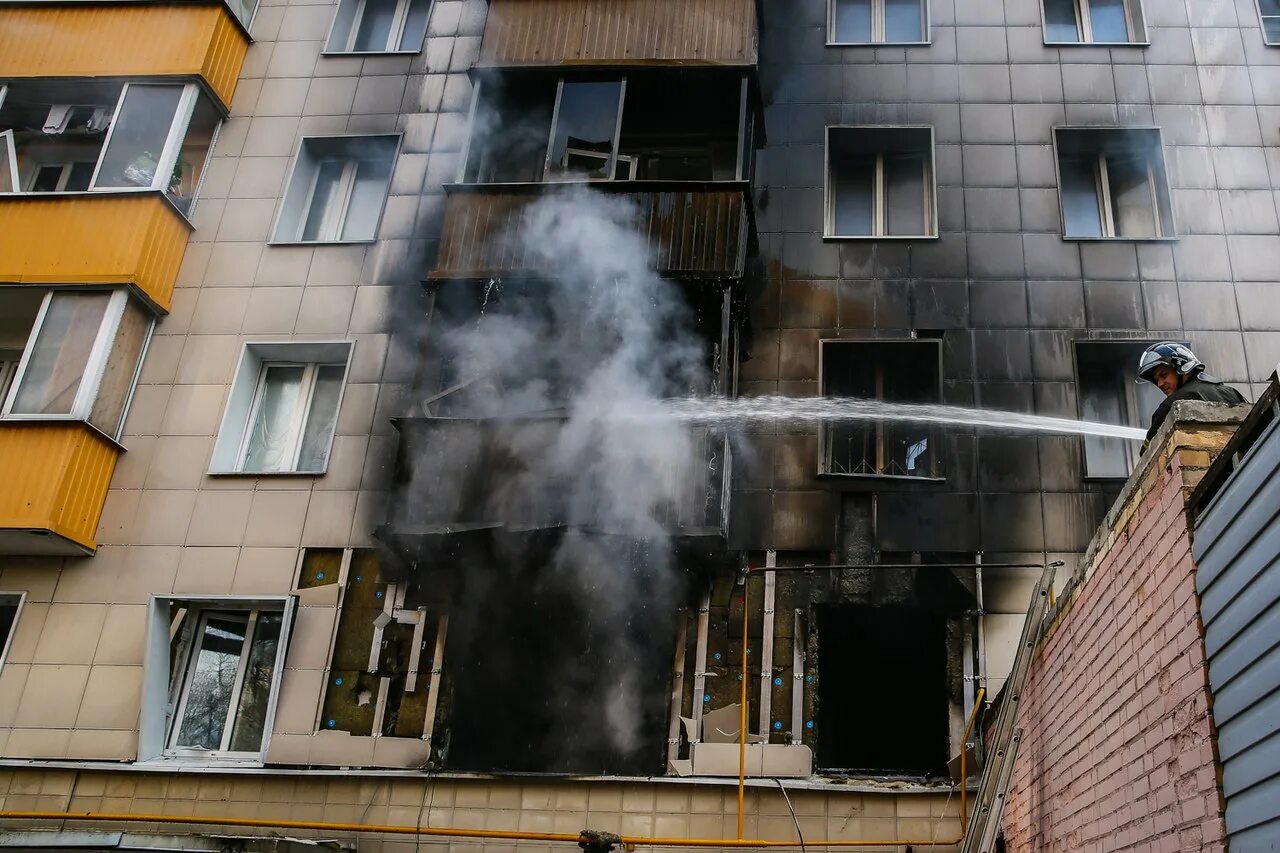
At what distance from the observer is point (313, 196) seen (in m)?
13.2

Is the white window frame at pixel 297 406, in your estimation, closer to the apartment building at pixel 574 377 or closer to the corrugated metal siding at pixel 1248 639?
the apartment building at pixel 574 377

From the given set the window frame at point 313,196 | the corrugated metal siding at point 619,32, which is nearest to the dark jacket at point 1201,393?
the corrugated metal siding at point 619,32

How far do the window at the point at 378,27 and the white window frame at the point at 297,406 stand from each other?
4.25 meters

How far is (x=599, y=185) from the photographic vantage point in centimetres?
1136

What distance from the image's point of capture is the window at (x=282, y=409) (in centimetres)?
1152

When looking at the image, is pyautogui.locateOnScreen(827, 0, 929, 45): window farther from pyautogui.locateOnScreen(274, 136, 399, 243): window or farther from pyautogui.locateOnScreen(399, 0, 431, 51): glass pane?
Answer: pyautogui.locateOnScreen(274, 136, 399, 243): window

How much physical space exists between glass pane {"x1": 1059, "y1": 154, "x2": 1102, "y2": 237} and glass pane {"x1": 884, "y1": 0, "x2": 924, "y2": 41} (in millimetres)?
2285

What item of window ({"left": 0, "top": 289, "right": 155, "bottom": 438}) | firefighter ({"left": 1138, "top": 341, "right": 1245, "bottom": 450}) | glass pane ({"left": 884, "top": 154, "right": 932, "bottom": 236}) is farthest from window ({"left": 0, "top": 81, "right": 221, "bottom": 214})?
firefighter ({"left": 1138, "top": 341, "right": 1245, "bottom": 450})

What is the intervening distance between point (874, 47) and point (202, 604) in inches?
372

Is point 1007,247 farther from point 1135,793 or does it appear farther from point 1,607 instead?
point 1,607

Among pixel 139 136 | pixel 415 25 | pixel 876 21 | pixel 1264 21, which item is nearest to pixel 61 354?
pixel 139 136

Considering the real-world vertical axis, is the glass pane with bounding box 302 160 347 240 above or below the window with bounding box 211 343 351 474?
above

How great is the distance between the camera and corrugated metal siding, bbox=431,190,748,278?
1087 centimetres

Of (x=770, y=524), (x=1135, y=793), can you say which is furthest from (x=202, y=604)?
(x=1135, y=793)
